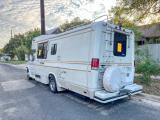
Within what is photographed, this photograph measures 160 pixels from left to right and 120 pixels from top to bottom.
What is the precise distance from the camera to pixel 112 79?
263 inches

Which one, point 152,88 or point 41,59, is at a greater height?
point 41,59

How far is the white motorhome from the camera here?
6656mm

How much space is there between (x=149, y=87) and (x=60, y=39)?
4.48 m

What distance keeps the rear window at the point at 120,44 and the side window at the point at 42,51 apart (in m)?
3.94

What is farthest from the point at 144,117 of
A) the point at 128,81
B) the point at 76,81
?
the point at 76,81

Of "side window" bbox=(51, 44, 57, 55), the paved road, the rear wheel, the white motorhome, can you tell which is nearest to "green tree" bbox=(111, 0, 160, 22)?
the white motorhome

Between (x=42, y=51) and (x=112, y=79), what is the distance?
494 cm

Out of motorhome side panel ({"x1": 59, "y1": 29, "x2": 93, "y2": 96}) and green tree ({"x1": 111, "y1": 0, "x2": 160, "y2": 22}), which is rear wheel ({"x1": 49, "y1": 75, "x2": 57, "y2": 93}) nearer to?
motorhome side panel ({"x1": 59, "y1": 29, "x2": 93, "y2": 96})

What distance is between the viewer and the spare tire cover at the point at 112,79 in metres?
6.61

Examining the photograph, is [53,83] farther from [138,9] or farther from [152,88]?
[138,9]

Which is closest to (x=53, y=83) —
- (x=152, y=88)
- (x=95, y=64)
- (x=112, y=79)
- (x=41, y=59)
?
(x=41, y=59)

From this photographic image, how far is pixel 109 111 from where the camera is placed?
21.5 feet

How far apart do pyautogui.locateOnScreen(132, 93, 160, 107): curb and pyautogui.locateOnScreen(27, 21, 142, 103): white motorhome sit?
0.49 m

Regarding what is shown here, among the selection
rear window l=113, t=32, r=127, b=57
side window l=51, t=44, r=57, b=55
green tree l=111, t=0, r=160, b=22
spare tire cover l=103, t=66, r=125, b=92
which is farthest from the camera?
green tree l=111, t=0, r=160, b=22
